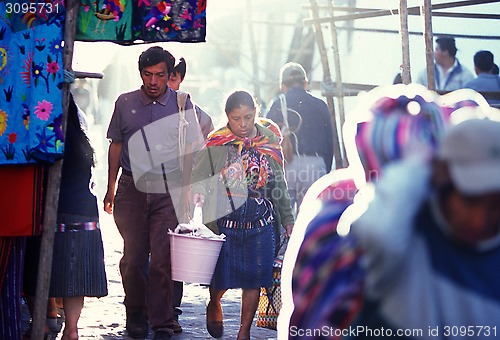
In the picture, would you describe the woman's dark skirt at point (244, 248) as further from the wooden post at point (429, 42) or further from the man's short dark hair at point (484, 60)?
the man's short dark hair at point (484, 60)

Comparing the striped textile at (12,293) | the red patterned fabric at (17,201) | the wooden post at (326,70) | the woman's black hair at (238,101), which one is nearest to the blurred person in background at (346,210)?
the red patterned fabric at (17,201)

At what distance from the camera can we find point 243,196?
7.32 meters

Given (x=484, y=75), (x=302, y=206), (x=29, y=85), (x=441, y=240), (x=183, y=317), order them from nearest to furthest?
(x=441, y=240), (x=302, y=206), (x=29, y=85), (x=183, y=317), (x=484, y=75)

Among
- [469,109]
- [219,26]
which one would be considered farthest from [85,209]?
[219,26]

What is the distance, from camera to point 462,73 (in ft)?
38.0

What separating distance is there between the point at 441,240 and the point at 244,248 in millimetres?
4470

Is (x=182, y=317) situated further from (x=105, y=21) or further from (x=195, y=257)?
(x=105, y=21)

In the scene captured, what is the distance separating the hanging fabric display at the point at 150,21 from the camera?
19.9 feet

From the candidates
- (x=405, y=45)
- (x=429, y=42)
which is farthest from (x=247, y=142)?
(x=429, y=42)

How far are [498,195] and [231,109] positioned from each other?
15.4 ft

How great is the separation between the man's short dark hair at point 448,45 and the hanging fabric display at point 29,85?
21.5 feet

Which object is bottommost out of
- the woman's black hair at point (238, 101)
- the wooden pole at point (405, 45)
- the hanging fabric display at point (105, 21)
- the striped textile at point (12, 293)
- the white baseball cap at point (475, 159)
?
the striped textile at point (12, 293)

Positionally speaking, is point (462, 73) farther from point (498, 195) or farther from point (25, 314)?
point (498, 195)

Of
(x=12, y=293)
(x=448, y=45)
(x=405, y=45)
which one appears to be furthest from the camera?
(x=448, y=45)
